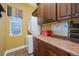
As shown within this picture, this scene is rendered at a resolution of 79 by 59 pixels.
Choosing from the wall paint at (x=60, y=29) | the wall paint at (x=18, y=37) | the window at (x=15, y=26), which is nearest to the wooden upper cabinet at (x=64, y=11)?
the wall paint at (x=60, y=29)

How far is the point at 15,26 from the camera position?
191cm

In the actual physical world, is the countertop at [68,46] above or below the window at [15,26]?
below

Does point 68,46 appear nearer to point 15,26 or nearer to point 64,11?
point 64,11

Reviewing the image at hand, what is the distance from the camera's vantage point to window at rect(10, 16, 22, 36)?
1.89m

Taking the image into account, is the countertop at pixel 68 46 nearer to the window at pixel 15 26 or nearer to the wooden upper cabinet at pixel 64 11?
the wooden upper cabinet at pixel 64 11

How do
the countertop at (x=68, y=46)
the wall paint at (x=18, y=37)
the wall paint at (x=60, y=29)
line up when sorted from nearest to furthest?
the countertop at (x=68, y=46)
the wall paint at (x=18, y=37)
the wall paint at (x=60, y=29)

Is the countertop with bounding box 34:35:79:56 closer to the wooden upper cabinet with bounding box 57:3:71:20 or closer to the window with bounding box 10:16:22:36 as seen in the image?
the wooden upper cabinet with bounding box 57:3:71:20

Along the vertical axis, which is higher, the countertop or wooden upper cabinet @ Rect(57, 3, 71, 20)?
wooden upper cabinet @ Rect(57, 3, 71, 20)

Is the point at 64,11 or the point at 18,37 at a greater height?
the point at 64,11

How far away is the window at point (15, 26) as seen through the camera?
189cm

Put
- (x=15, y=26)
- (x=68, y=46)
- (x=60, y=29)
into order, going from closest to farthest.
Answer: (x=68, y=46) < (x=15, y=26) < (x=60, y=29)

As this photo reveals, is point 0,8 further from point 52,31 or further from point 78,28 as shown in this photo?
point 52,31

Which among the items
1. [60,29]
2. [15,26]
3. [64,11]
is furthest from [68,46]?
A: [60,29]

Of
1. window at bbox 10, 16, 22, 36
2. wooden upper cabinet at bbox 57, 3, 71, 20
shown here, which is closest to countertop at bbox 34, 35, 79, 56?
wooden upper cabinet at bbox 57, 3, 71, 20
